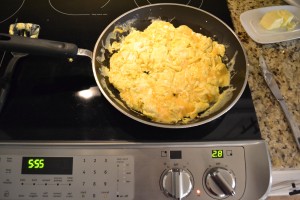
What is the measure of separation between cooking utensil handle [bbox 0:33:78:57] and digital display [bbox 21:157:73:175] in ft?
1.01

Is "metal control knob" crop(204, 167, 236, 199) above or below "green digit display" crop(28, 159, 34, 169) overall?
below

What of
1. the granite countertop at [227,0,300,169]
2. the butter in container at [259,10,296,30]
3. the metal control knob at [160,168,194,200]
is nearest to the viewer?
the metal control knob at [160,168,194,200]

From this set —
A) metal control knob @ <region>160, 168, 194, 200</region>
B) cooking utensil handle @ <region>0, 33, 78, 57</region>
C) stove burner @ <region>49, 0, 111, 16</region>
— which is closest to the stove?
metal control knob @ <region>160, 168, 194, 200</region>

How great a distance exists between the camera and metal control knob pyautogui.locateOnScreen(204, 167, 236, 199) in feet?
2.27

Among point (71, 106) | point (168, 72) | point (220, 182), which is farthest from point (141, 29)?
point (220, 182)

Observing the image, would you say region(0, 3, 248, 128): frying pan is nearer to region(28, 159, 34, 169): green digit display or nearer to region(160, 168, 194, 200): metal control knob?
region(160, 168, 194, 200): metal control knob

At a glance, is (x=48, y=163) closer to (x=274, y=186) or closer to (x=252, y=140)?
(x=252, y=140)

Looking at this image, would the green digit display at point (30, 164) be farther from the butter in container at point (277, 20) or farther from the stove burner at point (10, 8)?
the butter in container at point (277, 20)

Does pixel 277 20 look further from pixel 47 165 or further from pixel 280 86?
pixel 47 165

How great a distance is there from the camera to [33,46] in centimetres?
82

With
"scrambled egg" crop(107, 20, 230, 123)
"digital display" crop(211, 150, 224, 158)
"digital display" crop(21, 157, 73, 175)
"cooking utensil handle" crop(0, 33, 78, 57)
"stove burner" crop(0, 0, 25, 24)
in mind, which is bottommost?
"digital display" crop(211, 150, 224, 158)

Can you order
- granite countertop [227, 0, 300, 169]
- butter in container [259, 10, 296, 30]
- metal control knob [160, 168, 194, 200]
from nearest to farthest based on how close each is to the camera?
1. metal control knob [160, 168, 194, 200]
2. granite countertop [227, 0, 300, 169]
3. butter in container [259, 10, 296, 30]

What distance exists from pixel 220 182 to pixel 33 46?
0.63 m

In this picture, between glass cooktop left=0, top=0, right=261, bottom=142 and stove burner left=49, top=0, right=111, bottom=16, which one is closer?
glass cooktop left=0, top=0, right=261, bottom=142
